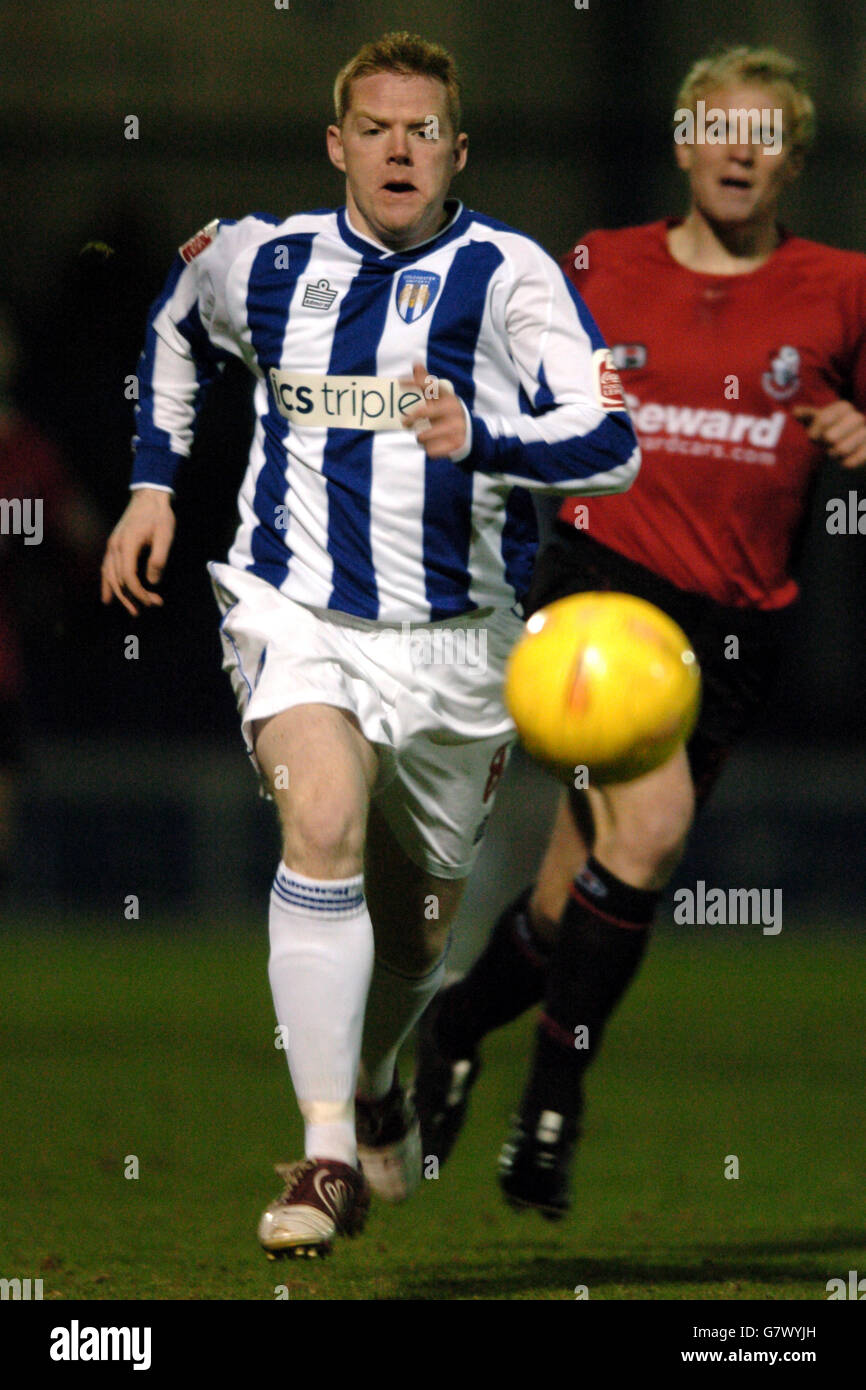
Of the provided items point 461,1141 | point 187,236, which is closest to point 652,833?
point 461,1141

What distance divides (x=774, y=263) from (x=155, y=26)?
8.83 m

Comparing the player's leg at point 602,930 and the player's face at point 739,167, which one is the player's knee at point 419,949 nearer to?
the player's leg at point 602,930

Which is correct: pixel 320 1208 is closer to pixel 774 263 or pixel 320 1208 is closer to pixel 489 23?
pixel 774 263

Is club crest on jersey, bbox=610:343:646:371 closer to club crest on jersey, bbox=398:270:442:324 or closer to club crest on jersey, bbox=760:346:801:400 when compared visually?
club crest on jersey, bbox=760:346:801:400

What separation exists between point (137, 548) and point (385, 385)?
23.3 inches

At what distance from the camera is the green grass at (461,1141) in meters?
5.01

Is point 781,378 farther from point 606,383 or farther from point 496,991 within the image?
point 496,991

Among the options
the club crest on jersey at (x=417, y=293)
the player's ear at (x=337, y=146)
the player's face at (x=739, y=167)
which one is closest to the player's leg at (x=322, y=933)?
the club crest on jersey at (x=417, y=293)

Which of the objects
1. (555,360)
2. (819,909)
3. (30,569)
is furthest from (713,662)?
(819,909)

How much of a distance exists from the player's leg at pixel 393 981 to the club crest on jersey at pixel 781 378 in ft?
4.94

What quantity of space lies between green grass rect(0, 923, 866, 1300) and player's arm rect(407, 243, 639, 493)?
1523 millimetres

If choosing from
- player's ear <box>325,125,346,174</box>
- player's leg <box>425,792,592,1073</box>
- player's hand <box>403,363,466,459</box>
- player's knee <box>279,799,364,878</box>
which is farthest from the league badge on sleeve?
player's leg <box>425,792,592,1073</box>

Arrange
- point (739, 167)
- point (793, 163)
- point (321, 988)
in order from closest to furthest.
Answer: point (321, 988) → point (739, 167) → point (793, 163)

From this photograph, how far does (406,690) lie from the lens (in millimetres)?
4727
